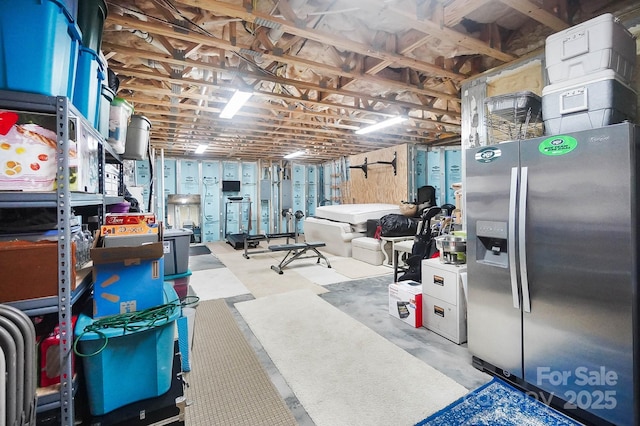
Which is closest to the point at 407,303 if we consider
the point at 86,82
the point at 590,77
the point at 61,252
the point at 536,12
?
the point at 590,77

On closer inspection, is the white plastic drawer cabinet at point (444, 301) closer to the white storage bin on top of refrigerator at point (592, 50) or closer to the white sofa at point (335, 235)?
the white storage bin on top of refrigerator at point (592, 50)

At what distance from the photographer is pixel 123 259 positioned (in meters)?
1.37

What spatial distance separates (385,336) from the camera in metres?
2.91

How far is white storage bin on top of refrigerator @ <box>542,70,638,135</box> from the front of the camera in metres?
1.78

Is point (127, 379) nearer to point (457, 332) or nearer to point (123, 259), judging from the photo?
point (123, 259)

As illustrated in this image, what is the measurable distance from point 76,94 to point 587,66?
3029 millimetres

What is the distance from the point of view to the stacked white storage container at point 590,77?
1.80 m

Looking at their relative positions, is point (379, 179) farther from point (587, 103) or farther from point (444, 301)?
point (587, 103)

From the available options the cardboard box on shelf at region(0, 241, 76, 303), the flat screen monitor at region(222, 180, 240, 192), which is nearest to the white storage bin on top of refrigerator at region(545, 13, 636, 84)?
the cardboard box on shelf at region(0, 241, 76, 303)

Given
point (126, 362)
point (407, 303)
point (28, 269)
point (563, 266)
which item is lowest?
point (407, 303)

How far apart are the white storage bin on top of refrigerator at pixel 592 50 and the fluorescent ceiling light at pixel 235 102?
2.96 meters

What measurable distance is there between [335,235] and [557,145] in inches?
216

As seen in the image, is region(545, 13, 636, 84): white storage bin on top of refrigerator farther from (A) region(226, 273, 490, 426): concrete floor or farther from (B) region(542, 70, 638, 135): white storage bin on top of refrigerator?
(A) region(226, 273, 490, 426): concrete floor

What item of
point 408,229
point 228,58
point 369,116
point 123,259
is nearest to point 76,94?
point 123,259
